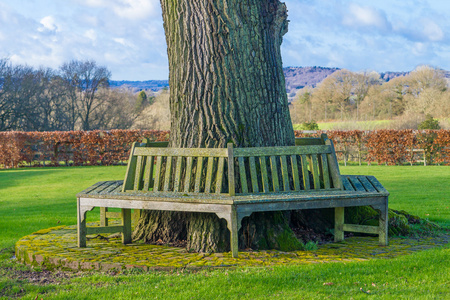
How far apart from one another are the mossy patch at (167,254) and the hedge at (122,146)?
16.4m

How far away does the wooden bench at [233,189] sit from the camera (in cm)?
441

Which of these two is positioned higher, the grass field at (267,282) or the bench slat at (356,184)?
the bench slat at (356,184)

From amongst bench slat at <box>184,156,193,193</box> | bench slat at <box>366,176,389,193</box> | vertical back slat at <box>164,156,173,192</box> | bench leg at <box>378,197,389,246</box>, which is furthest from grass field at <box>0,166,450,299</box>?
vertical back slat at <box>164,156,173,192</box>

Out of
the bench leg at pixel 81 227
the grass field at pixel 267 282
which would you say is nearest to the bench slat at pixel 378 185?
the grass field at pixel 267 282

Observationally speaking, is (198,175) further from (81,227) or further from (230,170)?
(81,227)

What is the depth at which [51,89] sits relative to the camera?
37812 millimetres

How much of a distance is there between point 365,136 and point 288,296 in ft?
62.9

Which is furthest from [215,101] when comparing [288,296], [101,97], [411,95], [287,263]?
[411,95]

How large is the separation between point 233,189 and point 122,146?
18.5m

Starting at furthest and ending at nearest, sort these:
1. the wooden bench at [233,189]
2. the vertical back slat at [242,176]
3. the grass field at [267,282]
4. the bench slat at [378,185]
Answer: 1. the bench slat at [378,185]
2. the vertical back slat at [242,176]
3. the wooden bench at [233,189]
4. the grass field at [267,282]

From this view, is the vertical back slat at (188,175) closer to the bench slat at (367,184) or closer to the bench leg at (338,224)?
the bench leg at (338,224)

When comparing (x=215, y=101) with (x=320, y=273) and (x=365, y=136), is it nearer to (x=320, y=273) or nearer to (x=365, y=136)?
(x=320, y=273)

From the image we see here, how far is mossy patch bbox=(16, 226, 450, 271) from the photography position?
4.27 m

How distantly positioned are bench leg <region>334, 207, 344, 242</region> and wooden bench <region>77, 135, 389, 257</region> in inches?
0.4
